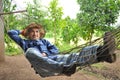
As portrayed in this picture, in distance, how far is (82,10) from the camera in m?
12.6

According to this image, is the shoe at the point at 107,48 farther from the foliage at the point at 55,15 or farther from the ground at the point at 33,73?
the foliage at the point at 55,15

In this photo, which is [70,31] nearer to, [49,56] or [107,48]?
[49,56]

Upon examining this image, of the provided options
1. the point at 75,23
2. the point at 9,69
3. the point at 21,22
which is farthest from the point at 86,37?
the point at 9,69

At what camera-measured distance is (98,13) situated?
12047 mm

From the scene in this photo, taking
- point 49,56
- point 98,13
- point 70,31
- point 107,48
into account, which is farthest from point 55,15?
point 107,48

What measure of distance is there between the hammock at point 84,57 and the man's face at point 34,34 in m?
0.59

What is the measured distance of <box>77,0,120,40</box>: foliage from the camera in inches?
477

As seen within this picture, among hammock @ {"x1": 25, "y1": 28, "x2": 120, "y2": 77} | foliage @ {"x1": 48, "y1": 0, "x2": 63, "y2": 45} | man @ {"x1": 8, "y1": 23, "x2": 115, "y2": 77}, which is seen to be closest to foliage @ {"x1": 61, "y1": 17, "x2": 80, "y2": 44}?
foliage @ {"x1": 48, "y1": 0, "x2": 63, "y2": 45}

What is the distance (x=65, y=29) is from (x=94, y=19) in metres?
1.74

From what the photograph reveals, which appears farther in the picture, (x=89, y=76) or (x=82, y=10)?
(x=82, y=10)

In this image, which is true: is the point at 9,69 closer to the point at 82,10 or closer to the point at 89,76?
the point at 89,76

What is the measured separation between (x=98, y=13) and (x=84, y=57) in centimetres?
816

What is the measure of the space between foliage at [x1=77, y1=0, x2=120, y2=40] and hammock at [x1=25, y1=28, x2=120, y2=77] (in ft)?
25.5

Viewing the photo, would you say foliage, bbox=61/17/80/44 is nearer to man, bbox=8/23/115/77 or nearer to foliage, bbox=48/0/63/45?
foliage, bbox=48/0/63/45
